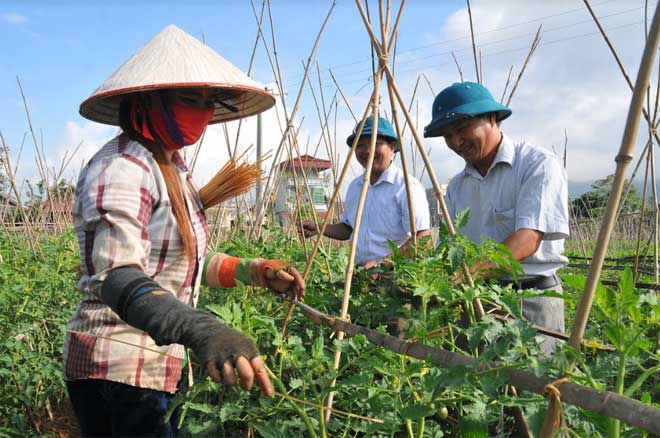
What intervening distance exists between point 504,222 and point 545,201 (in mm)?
207

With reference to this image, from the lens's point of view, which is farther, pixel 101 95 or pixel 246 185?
pixel 246 185

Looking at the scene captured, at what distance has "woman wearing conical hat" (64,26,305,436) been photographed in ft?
3.41

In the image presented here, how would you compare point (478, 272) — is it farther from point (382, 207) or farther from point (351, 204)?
point (351, 204)

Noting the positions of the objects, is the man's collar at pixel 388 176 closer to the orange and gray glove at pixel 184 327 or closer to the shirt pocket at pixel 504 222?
the shirt pocket at pixel 504 222

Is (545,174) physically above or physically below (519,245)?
above

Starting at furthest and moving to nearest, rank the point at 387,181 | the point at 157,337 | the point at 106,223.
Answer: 1. the point at 387,181
2. the point at 106,223
3. the point at 157,337

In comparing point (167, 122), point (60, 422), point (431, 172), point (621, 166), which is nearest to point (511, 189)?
point (431, 172)

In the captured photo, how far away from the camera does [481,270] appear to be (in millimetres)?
1285

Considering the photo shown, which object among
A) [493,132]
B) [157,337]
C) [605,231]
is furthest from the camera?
[493,132]

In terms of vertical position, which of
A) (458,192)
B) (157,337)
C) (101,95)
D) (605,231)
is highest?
(101,95)

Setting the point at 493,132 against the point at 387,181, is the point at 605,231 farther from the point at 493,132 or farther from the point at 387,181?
the point at 387,181

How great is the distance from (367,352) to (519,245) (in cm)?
98

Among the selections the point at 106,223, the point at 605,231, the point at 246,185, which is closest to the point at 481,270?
the point at 605,231

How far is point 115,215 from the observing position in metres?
1.10
